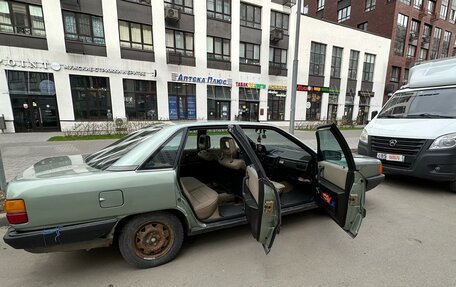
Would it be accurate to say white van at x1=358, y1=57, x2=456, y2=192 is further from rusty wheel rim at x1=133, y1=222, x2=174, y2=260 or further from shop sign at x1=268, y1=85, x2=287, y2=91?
shop sign at x1=268, y1=85, x2=287, y2=91

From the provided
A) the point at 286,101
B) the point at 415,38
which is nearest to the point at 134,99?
the point at 286,101

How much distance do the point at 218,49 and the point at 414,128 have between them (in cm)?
1570

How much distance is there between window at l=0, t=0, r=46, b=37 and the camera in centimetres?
1221

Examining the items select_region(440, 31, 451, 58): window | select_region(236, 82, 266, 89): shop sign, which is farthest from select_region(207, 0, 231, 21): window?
select_region(440, 31, 451, 58): window

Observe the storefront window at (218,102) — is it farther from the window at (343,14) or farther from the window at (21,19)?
the window at (343,14)

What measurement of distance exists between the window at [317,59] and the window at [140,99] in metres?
15.2

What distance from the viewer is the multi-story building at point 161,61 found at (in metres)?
12.9

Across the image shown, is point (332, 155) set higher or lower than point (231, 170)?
higher

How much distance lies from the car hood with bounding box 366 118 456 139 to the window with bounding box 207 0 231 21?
15911 millimetres

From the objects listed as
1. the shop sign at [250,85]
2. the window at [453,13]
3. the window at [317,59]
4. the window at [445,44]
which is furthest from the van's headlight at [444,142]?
the window at [453,13]

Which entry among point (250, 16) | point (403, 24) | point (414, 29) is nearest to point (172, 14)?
point (250, 16)

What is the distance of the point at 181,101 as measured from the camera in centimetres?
1681

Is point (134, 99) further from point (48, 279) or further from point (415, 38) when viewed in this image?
point (415, 38)

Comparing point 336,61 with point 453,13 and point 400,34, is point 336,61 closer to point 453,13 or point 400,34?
point 400,34
